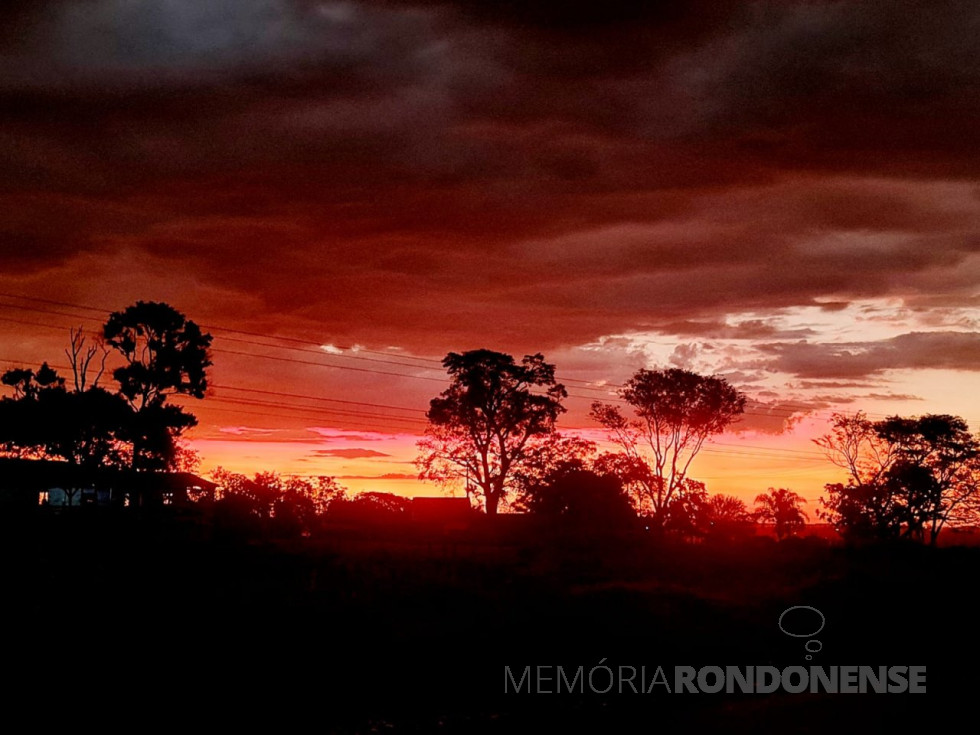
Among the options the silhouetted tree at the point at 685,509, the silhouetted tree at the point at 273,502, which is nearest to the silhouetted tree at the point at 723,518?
the silhouetted tree at the point at 685,509

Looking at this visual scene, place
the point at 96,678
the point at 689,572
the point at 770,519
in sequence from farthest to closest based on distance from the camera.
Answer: the point at 770,519 → the point at 689,572 → the point at 96,678

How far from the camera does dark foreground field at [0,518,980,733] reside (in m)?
22.9

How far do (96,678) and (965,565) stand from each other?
4609cm

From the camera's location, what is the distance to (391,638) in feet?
90.9

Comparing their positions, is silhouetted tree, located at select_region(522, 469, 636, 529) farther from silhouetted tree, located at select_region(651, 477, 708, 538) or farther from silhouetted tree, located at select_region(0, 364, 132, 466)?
silhouetted tree, located at select_region(0, 364, 132, 466)

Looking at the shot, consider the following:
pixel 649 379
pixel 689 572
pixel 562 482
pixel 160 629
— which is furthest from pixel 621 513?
pixel 160 629

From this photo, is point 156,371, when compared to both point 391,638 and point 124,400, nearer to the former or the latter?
point 124,400

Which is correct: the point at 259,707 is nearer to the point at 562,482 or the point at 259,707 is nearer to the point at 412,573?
the point at 412,573

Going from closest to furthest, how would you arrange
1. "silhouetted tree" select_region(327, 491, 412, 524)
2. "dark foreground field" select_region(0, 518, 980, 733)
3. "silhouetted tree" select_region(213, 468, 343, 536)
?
"dark foreground field" select_region(0, 518, 980, 733) → "silhouetted tree" select_region(213, 468, 343, 536) → "silhouetted tree" select_region(327, 491, 412, 524)

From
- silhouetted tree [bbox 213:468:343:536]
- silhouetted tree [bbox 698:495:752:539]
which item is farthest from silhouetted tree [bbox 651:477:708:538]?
silhouetted tree [bbox 213:468:343:536]

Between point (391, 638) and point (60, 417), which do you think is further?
point (60, 417)

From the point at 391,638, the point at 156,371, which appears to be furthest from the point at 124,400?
the point at 391,638

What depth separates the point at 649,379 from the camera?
7106cm

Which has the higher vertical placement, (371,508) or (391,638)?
(371,508)
